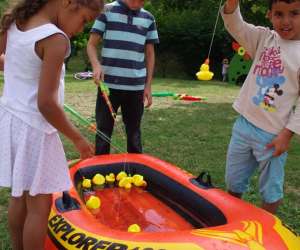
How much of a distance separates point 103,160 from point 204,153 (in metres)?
1.44

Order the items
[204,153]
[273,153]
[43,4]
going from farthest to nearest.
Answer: [204,153]
[273,153]
[43,4]

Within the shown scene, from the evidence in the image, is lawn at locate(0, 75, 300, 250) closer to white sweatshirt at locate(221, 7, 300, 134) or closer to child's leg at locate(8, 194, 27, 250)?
child's leg at locate(8, 194, 27, 250)

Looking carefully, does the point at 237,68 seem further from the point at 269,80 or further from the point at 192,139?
the point at 269,80

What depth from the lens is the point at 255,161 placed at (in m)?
2.41

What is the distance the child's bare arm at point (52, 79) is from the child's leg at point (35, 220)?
12.3 inches

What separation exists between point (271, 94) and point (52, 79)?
108cm

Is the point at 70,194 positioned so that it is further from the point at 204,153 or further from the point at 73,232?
the point at 204,153

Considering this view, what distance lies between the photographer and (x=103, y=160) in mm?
3037

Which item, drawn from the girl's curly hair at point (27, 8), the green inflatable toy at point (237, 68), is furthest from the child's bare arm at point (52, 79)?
the green inflatable toy at point (237, 68)

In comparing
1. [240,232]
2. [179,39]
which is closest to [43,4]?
[240,232]

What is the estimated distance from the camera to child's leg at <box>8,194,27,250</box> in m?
1.97

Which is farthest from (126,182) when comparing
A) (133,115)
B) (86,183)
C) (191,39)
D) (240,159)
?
(191,39)

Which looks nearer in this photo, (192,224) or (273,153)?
(273,153)

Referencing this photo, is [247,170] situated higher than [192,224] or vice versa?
[247,170]
